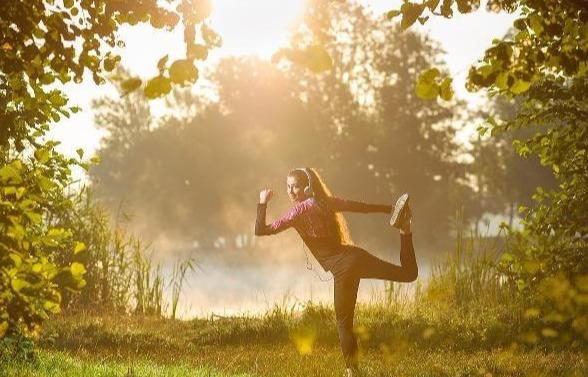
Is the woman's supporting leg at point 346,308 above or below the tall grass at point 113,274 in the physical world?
below

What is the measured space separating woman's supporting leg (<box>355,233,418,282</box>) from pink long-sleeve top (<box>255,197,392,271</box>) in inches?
10.1

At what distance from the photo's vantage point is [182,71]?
2732mm

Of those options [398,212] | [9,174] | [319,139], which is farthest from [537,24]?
[319,139]

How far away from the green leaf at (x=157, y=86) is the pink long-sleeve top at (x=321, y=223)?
3.70 meters

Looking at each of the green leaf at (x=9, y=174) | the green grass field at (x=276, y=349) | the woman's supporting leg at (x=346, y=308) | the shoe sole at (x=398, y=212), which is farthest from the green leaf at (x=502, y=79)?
the green grass field at (x=276, y=349)

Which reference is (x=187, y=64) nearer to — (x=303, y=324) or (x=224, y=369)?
(x=224, y=369)

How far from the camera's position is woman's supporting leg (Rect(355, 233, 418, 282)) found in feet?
20.8

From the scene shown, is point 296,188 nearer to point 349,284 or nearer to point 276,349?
point 349,284

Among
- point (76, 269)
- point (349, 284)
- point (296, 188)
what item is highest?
point (296, 188)

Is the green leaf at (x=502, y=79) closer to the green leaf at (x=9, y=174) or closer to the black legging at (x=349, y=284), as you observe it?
the green leaf at (x=9, y=174)

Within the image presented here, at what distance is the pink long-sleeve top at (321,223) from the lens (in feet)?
21.0

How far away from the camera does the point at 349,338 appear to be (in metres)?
6.30

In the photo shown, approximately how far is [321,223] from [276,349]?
9.87 ft

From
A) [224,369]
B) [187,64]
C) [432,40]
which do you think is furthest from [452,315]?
[432,40]
